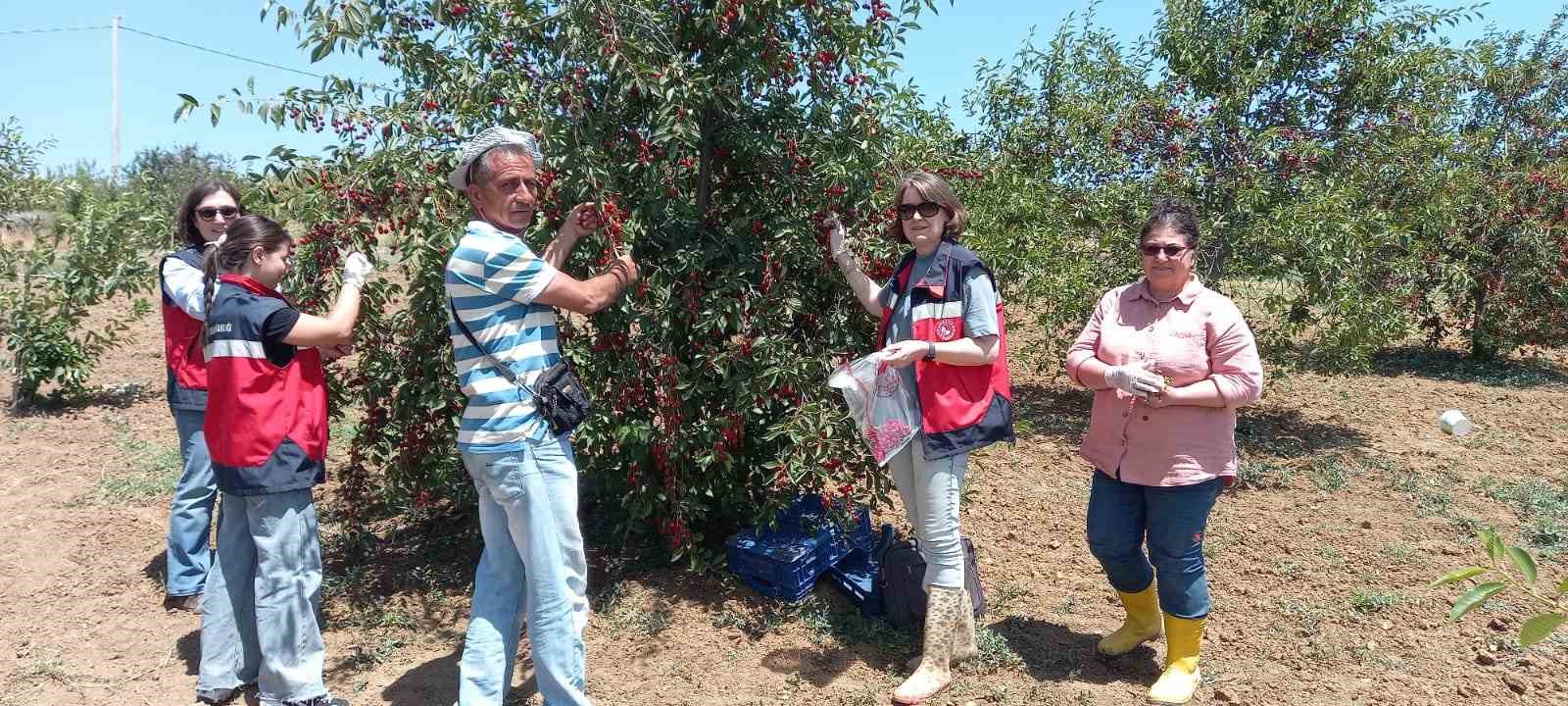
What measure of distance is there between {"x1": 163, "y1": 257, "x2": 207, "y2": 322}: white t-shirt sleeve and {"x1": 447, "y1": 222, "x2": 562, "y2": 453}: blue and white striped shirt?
147 cm

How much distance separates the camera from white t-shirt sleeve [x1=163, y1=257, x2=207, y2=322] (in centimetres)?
343

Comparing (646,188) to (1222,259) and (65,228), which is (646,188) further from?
(65,228)

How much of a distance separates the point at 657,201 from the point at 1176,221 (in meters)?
1.76

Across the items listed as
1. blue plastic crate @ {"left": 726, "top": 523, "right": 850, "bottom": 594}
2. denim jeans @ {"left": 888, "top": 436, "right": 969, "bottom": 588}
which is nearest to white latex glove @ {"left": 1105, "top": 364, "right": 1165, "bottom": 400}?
denim jeans @ {"left": 888, "top": 436, "right": 969, "bottom": 588}

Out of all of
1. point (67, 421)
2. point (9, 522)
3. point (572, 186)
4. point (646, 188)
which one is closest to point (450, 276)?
point (572, 186)

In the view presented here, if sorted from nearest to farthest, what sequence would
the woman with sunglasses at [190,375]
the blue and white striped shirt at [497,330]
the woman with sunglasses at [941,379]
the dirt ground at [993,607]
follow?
1. the blue and white striped shirt at [497,330]
2. the woman with sunglasses at [941,379]
3. the dirt ground at [993,607]
4. the woman with sunglasses at [190,375]

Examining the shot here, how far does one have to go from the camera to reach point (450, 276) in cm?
253

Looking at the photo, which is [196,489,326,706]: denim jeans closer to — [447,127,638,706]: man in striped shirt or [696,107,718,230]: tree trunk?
[447,127,638,706]: man in striped shirt

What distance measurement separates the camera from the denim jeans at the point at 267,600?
2830 millimetres

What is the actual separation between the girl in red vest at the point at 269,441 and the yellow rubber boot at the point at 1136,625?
268 centimetres

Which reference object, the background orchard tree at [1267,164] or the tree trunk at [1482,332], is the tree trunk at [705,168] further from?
the tree trunk at [1482,332]

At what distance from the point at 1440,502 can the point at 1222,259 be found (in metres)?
1.98

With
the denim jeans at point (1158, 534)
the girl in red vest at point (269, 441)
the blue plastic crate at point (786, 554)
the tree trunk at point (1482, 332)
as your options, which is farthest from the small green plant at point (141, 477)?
the tree trunk at point (1482, 332)

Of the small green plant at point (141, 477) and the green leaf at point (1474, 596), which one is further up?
the green leaf at point (1474, 596)
